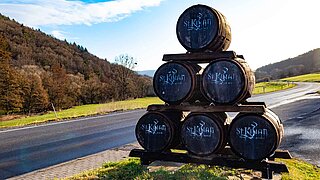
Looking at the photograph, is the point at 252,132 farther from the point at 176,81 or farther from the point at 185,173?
the point at 176,81

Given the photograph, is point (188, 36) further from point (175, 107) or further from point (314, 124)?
point (314, 124)

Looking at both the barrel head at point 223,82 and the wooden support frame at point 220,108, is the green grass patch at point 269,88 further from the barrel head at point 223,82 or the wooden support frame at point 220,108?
the barrel head at point 223,82

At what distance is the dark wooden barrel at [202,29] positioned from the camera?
518cm

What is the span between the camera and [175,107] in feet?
17.9

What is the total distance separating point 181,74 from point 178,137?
118cm

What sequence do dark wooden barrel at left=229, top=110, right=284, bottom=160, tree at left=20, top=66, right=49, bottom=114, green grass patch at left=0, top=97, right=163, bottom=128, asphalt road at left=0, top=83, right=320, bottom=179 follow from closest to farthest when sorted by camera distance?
1. dark wooden barrel at left=229, top=110, right=284, bottom=160
2. asphalt road at left=0, top=83, right=320, bottom=179
3. green grass patch at left=0, top=97, right=163, bottom=128
4. tree at left=20, top=66, right=49, bottom=114

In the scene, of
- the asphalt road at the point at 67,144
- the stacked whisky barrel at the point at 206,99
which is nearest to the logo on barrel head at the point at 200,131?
the stacked whisky barrel at the point at 206,99

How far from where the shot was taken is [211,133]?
196 inches

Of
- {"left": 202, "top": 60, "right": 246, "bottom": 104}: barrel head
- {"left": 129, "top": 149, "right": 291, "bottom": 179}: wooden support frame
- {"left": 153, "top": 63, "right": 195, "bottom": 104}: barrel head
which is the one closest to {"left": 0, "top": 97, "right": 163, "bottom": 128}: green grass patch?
{"left": 129, "top": 149, "right": 291, "bottom": 179}: wooden support frame

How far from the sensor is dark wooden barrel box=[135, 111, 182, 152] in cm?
540

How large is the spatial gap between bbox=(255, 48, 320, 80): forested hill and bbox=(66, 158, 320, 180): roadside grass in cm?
9982

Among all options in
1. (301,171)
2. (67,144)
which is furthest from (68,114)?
(301,171)

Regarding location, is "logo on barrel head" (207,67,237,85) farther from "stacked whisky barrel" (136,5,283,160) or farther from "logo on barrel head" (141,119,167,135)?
"logo on barrel head" (141,119,167,135)

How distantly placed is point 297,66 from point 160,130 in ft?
399
